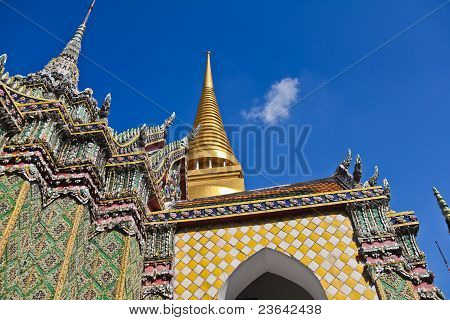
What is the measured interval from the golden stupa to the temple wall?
32.5 feet

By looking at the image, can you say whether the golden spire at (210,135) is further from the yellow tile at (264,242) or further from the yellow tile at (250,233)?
the yellow tile at (264,242)

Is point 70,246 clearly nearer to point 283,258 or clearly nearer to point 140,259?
point 140,259

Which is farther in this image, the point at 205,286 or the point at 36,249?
the point at 205,286

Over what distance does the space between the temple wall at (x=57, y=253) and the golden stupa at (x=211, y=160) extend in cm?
989

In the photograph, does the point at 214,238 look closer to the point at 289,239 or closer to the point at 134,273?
the point at 289,239

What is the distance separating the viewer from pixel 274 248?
7363mm

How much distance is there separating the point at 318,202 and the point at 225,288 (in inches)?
82.1

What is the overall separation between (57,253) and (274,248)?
10.5 feet

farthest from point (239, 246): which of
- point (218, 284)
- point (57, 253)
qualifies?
point (57, 253)

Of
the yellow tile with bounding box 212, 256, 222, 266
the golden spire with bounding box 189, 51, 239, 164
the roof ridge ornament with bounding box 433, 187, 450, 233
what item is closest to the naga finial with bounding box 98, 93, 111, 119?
the yellow tile with bounding box 212, 256, 222, 266

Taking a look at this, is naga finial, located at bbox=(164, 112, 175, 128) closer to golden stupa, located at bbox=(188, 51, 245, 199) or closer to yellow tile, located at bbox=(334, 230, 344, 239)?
golden stupa, located at bbox=(188, 51, 245, 199)

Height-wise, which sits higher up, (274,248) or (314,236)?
(314,236)

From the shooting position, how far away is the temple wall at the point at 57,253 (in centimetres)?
550
